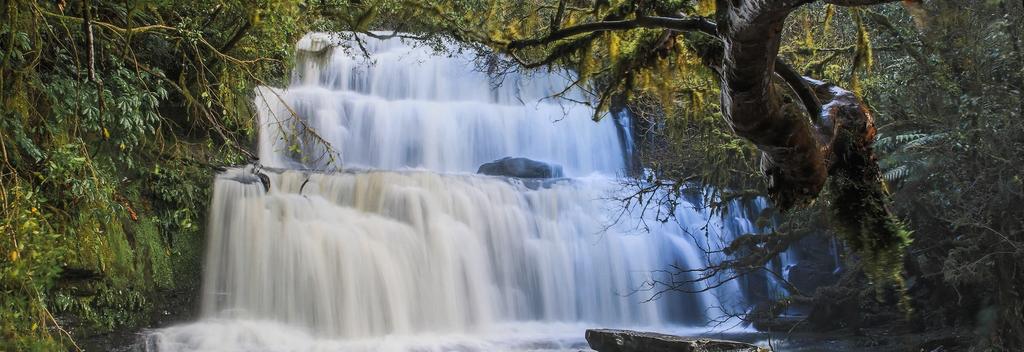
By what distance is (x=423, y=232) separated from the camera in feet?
42.2

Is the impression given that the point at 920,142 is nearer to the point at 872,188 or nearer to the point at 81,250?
the point at 872,188

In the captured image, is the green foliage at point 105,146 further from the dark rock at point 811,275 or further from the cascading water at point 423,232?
the dark rock at point 811,275

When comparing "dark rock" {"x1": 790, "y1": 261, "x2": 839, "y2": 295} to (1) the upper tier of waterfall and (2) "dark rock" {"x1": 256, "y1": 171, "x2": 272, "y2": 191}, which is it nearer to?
(1) the upper tier of waterfall

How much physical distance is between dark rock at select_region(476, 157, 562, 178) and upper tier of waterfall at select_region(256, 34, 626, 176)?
0.84m

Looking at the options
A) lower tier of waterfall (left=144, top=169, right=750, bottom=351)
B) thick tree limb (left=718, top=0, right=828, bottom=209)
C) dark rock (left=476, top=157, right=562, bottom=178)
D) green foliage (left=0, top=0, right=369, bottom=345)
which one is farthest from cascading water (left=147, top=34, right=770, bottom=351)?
thick tree limb (left=718, top=0, right=828, bottom=209)

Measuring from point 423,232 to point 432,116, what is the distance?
17.1 feet

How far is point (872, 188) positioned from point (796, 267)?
1352 centimetres

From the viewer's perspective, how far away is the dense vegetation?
520cm

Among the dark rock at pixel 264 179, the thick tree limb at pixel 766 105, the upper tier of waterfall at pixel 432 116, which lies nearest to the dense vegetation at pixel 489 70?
the dark rock at pixel 264 179

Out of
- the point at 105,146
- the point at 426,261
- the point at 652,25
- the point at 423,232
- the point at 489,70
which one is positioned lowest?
the point at 426,261

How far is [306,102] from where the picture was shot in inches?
625

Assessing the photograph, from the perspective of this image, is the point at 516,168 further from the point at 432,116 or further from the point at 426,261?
the point at 426,261

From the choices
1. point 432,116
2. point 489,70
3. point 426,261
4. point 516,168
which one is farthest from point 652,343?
point 432,116

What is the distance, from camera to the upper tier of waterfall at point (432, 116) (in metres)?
16.2
